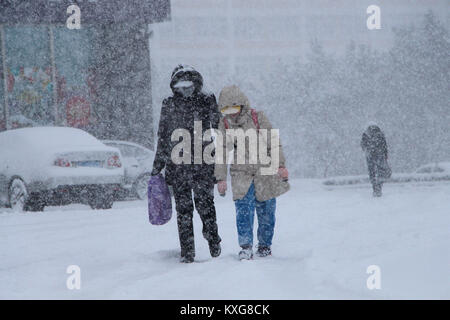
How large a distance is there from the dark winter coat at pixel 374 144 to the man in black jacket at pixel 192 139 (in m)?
7.84

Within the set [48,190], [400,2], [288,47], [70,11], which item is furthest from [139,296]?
[400,2]

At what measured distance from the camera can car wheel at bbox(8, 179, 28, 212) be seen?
1029 cm

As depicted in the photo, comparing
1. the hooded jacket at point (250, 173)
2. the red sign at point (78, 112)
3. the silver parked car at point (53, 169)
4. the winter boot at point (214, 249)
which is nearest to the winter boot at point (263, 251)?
the winter boot at point (214, 249)

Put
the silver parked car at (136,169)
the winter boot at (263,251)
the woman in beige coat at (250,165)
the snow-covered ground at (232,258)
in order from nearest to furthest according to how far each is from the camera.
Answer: the snow-covered ground at (232,258) → the woman in beige coat at (250,165) → the winter boot at (263,251) → the silver parked car at (136,169)

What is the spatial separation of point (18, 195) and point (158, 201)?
5.60m

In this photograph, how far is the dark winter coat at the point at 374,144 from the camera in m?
12.8

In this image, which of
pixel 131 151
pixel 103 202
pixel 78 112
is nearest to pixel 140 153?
pixel 131 151

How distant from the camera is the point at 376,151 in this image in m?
12.8

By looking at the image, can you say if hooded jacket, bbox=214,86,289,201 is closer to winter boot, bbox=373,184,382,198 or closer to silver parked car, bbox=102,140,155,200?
winter boot, bbox=373,184,382,198

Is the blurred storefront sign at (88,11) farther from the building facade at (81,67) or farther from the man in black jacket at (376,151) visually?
the man in black jacket at (376,151)

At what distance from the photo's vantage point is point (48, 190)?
392 inches

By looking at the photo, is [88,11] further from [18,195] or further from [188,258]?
[188,258]

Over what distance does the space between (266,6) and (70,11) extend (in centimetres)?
4658
